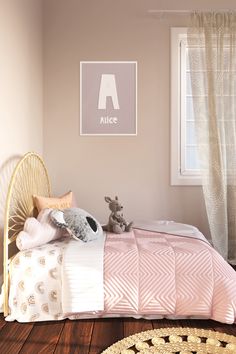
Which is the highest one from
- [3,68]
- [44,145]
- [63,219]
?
[3,68]

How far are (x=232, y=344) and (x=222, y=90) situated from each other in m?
2.30

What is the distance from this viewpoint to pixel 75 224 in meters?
2.36

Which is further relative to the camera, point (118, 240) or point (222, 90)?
point (222, 90)

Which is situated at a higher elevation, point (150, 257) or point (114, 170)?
point (114, 170)

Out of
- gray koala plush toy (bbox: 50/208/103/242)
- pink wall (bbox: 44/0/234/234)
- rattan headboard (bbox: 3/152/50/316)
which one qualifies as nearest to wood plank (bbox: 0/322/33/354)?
rattan headboard (bbox: 3/152/50/316)

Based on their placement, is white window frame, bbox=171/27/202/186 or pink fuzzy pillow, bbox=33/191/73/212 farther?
white window frame, bbox=171/27/202/186

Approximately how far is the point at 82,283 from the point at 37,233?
17.9 inches

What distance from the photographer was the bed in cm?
203

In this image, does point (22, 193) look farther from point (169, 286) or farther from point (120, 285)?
point (169, 286)

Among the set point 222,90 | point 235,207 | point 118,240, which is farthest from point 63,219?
point 222,90

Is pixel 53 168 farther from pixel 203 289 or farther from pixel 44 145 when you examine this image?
pixel 203 289

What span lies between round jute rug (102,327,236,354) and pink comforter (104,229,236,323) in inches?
5.1

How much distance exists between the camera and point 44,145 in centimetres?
352

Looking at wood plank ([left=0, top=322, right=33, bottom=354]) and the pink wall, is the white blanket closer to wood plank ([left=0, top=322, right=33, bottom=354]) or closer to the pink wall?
wood plank ([left=0, top=322, right=33, bottom=354])
